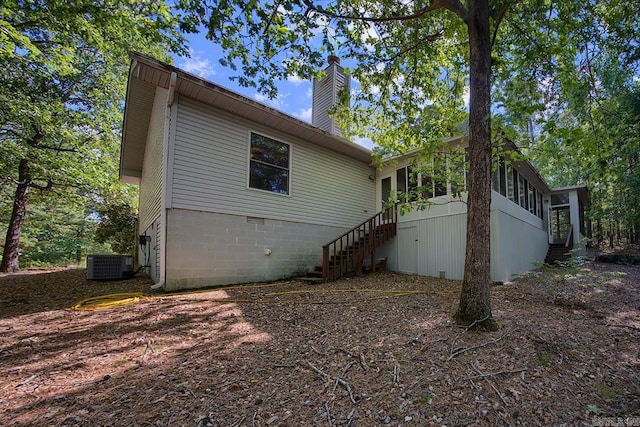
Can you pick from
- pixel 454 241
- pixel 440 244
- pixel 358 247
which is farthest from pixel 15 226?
pixel 454 241

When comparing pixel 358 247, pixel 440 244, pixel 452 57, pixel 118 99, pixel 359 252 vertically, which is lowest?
pixel 359 252

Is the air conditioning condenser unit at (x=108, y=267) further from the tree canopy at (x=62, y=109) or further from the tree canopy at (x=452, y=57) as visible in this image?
the tree canopy at (x=452, y=57)

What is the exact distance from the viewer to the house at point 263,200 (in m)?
6.36

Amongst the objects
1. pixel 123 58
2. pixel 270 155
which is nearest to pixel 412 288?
pixel 270 155

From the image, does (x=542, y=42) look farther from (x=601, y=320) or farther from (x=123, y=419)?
(x=123, y=419)

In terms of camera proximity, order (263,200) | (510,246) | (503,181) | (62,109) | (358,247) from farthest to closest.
Answer: (62,109)
(503,181)
(358,247)
(510,246)
(263,200)

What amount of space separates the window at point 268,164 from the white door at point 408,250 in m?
4.00

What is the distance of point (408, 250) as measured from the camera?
9133 mm

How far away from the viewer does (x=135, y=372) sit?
2.65m

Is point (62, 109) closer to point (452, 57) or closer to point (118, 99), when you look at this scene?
point (118, 99)

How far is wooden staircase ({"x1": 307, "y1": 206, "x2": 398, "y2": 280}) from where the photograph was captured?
25.3 ft

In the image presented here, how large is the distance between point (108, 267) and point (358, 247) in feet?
22.8

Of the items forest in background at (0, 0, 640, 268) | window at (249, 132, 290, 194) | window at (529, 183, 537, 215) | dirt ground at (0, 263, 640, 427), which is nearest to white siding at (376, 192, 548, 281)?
forest in background at (0, 0, 640, 268)

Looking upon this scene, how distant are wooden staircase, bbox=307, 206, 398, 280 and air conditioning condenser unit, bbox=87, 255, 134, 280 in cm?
519
